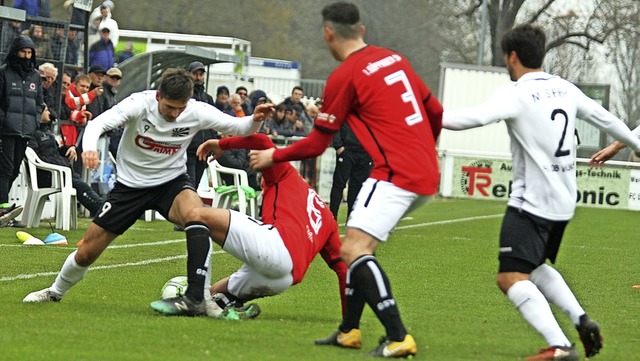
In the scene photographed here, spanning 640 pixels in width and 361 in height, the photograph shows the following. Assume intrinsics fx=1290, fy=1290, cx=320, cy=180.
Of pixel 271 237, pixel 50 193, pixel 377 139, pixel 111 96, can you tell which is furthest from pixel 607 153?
pixel 111 96

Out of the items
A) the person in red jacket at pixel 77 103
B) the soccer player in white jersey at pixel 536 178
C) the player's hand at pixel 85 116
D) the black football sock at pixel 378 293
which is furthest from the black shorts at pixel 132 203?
the person in red jacket at pixel 77 103

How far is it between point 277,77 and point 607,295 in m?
27.5

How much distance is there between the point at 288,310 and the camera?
9.46 m

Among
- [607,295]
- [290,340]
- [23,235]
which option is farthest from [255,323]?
[23,235]

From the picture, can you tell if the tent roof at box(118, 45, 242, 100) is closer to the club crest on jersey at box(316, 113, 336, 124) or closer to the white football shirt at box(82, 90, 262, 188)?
the white football shirt at box(82, 90, 262, 188)

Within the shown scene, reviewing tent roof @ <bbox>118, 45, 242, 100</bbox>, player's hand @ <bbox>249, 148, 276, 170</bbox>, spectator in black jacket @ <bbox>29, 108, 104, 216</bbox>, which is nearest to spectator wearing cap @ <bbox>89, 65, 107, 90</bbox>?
spectator in black jacket @ <bbox>29, 108, 104, 216</bbox>

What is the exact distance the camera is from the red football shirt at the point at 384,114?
23.5 ft

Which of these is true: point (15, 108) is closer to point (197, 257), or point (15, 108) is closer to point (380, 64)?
point (197, 257)

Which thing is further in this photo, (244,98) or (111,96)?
(244,98)

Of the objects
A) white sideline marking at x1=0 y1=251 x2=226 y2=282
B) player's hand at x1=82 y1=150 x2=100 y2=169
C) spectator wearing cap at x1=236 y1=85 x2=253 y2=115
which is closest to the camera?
player's hand at x1=82 y1=150 x2=100 y2=169

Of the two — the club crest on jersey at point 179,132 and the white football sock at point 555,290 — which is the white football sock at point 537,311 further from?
the club crest on jersey at point 179,132

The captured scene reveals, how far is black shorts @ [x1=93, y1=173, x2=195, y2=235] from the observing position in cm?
899

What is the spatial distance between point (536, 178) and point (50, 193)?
10.3 metres

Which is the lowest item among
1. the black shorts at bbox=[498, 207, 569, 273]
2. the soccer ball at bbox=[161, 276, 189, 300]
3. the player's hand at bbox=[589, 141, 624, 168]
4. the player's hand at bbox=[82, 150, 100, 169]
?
the soccer ball at bbox=[161, 276, 189, 300]
